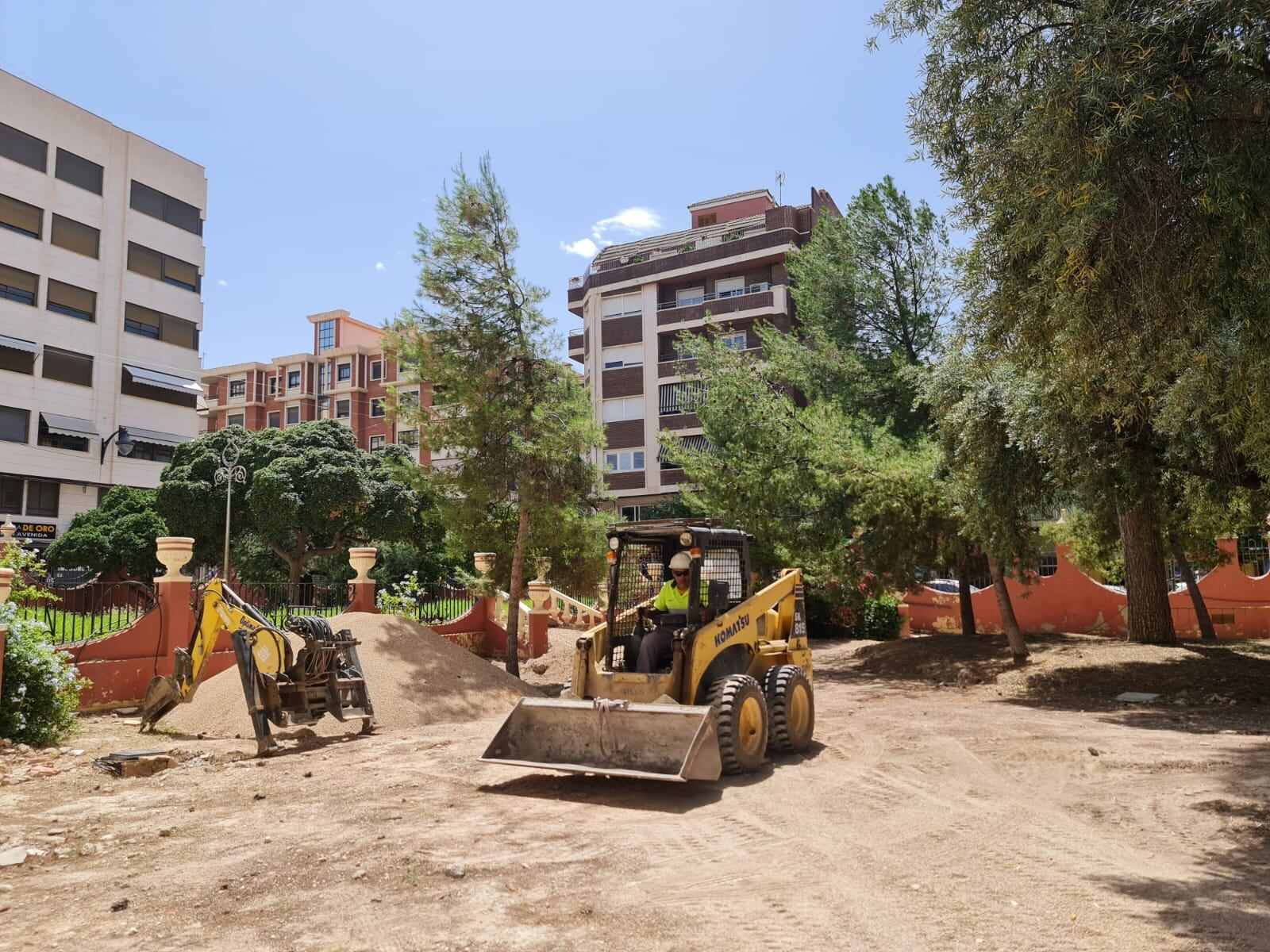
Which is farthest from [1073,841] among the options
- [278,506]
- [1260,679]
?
[278,506]

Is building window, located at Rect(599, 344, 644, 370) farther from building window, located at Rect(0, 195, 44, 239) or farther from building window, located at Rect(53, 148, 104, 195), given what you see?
building window, located at Rect(0, 195, 44, 239)

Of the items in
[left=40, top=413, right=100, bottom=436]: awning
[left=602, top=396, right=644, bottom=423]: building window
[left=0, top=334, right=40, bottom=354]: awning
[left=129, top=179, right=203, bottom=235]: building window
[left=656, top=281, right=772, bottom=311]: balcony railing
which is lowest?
[left=40, top=413, right=100, bottom=436]: awning

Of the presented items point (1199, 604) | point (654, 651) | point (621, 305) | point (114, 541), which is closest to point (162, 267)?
point (114, 541)

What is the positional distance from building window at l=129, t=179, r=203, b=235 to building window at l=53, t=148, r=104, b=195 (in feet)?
5.45

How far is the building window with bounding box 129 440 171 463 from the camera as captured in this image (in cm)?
4512

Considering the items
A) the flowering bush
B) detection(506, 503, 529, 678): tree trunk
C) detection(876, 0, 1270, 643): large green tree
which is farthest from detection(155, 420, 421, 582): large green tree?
detection(876, 0, 1270, 643): large green tree

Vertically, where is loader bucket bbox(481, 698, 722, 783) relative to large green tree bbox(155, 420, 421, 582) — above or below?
below

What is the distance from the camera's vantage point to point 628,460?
166 feet

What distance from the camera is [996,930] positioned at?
196 inches

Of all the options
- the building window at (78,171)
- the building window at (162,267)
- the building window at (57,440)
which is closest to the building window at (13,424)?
the building window at (57,440)

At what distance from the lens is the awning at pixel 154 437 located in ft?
147

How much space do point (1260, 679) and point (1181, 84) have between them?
12.6 meters

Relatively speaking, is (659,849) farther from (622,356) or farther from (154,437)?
(622,356)

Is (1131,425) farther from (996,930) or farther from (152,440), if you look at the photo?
(152,440)
